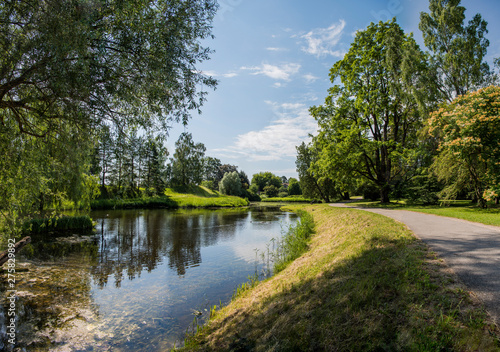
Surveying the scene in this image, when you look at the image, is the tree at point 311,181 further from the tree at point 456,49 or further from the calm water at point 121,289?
the calm water at point 121,289

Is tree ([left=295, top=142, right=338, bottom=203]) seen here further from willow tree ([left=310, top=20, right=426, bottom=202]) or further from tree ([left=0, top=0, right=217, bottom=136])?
tree ([left=0, top=0, right=217, bottom=136])

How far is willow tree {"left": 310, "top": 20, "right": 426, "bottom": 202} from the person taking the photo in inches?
818

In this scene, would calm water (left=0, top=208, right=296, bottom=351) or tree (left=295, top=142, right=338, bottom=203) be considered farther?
tree (left=295, top=142, right=338, bottom=203)

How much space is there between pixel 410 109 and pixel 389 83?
2939 millimetres

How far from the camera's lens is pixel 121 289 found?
7.49m

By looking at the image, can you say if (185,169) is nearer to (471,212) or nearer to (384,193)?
(384,193)

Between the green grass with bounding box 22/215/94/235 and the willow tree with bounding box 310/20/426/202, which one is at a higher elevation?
the willow tree with bounding box 310/20/426/202

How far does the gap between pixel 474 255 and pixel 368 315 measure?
135 inches

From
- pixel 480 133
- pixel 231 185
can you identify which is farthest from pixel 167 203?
pixel 480 133

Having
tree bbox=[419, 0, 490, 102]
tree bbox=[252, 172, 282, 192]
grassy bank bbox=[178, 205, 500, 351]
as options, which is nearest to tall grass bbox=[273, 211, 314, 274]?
grassy bank bbox=[178, 205, 500, 351]

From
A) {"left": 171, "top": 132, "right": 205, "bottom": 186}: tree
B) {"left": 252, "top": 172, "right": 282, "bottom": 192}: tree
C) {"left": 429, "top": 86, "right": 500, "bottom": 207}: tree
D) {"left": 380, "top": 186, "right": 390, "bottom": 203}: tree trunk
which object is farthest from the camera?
{"left": 252, "top": 172, "right": 282, "bottom": 192}: tree

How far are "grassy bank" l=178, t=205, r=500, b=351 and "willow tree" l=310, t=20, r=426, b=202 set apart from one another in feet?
59.0

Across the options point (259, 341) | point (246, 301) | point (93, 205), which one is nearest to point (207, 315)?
point (246, 301)

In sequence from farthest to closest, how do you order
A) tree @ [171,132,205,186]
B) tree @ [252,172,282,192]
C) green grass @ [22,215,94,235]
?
tree @ [252,172,282,192]
tree @ [171,132,205,186]
green grass @ [22,215,94,235]
